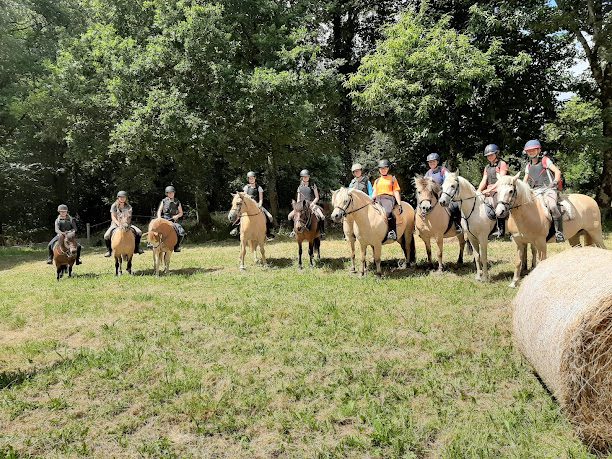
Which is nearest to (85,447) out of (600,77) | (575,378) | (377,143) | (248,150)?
(575,378)

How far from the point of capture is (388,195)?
11961mm

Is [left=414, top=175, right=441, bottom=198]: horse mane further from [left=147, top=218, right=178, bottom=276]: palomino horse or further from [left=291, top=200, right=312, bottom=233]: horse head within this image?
[left=147, top=218, right=178, bottom=276]: palomino horse

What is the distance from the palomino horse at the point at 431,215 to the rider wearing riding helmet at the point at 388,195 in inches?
27.1

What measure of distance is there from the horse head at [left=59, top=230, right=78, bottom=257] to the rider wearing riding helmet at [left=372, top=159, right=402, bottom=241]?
9.14m

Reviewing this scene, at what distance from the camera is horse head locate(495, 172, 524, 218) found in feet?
28.3

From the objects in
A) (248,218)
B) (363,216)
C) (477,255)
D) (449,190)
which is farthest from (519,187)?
(248,218)

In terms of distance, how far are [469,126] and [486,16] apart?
4572 mm

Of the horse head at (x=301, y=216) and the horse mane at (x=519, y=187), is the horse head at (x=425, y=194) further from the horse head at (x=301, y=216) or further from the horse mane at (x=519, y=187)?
the horse head at (x=301, y=216)

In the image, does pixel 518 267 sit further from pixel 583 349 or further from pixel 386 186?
pixel 583 349

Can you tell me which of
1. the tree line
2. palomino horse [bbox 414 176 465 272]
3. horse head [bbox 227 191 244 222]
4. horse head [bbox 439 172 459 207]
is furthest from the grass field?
the tree line

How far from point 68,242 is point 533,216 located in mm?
12641

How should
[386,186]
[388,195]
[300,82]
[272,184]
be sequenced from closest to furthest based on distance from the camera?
[388,195], [386,186], [300,82], [272,184]

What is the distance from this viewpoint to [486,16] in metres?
19.6

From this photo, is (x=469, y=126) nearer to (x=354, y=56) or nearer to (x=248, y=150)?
(x=354, y=56)
